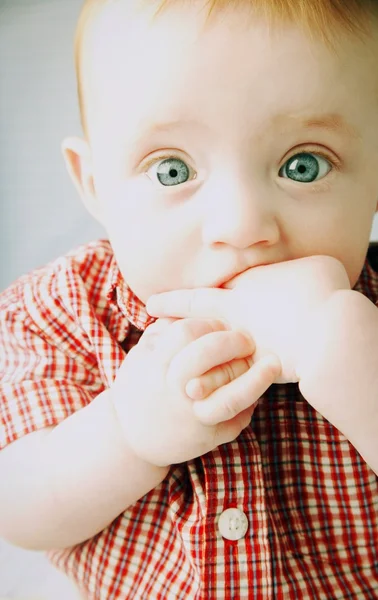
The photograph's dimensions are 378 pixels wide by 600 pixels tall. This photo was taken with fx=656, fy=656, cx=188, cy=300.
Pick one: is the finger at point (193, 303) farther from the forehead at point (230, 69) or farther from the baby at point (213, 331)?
the forehead at point (230, 69)

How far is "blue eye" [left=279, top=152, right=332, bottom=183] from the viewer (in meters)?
0.63

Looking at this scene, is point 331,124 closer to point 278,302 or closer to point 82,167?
point 278,302

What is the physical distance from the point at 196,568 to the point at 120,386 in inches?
8.2

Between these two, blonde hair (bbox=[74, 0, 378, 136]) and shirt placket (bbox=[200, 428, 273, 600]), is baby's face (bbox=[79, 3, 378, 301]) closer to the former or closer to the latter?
blonde hair (bbox=[74, 0, 378, 136])

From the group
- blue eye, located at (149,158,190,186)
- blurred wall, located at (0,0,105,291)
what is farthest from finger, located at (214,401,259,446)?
blurred wall, located at (0,0,105,291)

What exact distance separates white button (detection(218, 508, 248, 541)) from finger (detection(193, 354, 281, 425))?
0.51ft

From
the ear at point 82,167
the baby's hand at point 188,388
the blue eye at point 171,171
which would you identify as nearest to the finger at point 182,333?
the baby's hand at point 188,388

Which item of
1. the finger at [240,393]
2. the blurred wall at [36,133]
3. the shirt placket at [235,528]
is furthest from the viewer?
the blurred wall at [36,133]

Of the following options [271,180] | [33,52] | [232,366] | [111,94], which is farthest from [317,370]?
[33,52]

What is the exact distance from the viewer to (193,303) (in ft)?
2.09

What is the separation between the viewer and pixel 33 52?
109 centimetres

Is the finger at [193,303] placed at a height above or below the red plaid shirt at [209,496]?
above

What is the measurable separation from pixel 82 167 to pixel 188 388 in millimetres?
341

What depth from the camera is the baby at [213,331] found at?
22.9 inches
